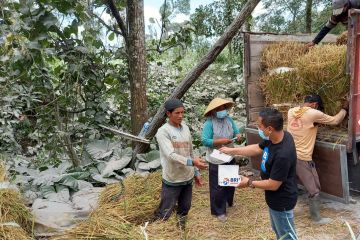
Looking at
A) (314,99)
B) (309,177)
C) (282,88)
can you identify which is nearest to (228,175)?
(309,177)

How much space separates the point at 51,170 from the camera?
5.08 metres

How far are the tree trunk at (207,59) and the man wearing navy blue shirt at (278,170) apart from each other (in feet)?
8.48

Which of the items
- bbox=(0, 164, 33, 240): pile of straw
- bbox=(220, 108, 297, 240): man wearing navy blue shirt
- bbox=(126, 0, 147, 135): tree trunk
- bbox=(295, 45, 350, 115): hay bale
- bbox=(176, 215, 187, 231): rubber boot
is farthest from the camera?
bbox=(126, 0, 147, 135): tree trunk

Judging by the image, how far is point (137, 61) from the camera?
17.9ft

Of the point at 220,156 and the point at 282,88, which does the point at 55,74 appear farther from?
the point at 282,88

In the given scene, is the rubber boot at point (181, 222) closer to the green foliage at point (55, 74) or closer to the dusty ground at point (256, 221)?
the dusty ground at point (256, 221)

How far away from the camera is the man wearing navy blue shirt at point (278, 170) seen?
8.03ft

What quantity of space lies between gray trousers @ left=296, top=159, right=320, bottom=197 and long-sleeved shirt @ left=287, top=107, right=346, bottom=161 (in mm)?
71

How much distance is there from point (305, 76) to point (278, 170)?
202 cm

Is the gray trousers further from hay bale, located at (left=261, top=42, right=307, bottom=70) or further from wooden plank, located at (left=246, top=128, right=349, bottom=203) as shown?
hay bale, located at (left=261, top=42, right=307, bottom=70)

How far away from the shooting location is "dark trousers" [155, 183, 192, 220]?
343cm

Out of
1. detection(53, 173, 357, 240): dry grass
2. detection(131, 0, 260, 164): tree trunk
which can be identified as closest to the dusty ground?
detection(53, 173, 357, 240): dry grass

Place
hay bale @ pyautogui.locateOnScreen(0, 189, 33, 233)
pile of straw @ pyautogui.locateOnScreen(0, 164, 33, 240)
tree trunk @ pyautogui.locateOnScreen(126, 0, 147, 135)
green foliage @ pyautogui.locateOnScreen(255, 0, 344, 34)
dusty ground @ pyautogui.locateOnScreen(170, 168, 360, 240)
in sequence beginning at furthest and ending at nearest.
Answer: green foliage @ pyautogui.locateOnScreen(255, 0, 344, 34) < tree trunk @ pyautogui.locateOnScreen(126, 0, 147, 135) < dusty ground @ pyautogui.locateOnScreen(170, 168, 360, 240) < hay bale @ pyautogui.locateOnScreen(0, 189, 33, 233) < pile of straw @ pyautogui.locateOnScreen(0, 164, 33, 240)

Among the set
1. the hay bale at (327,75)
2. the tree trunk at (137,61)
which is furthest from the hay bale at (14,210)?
the hay bale at (327,75)
